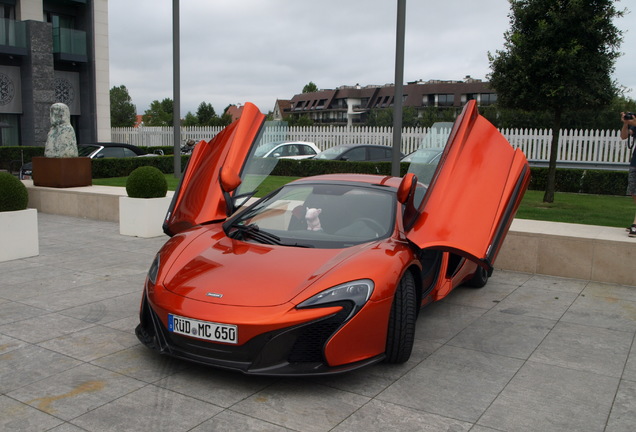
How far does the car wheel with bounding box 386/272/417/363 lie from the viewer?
4.23 meters

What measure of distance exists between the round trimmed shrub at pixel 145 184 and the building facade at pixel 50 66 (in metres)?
18.5

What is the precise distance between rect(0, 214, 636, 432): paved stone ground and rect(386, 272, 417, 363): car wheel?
139mm

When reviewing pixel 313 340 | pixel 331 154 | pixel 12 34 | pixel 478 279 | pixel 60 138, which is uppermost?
pixel 12 34

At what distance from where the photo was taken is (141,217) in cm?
969

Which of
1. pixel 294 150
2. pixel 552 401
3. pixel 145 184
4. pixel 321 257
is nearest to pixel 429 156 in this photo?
pixel 321 257

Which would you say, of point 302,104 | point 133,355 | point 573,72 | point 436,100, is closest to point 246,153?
point 133,355

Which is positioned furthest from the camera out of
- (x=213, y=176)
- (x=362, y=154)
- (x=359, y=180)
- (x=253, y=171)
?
(x=362, y=154)

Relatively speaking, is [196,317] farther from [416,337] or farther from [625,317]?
[625,317]

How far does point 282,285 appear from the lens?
3.98m

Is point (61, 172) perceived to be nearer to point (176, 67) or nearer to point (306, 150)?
point (176, 67)

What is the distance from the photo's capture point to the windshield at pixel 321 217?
4738 mm

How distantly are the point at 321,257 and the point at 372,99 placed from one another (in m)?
119

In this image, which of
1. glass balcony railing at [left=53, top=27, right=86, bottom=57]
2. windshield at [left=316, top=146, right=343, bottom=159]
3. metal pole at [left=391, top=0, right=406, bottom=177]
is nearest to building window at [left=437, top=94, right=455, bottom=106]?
glass balcony railing at [left=53, top=27, right=86, bottom=57]

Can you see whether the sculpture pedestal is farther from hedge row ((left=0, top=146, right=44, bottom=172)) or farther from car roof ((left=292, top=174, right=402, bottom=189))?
hedge row ((left=0, top=146, right=44, bottom=172))
